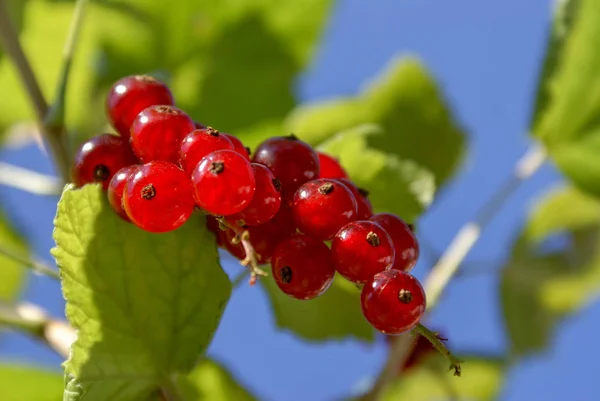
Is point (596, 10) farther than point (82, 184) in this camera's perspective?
Yes

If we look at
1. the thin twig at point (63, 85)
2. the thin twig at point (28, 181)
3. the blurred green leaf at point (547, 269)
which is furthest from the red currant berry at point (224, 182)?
the blurred green leaf at point (547, 269)

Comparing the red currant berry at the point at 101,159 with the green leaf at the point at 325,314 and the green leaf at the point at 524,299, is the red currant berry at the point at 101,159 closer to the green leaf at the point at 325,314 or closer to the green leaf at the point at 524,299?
the green leaf at the point at 325,314

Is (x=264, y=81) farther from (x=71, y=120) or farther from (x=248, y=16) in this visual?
(x=71, y=120)

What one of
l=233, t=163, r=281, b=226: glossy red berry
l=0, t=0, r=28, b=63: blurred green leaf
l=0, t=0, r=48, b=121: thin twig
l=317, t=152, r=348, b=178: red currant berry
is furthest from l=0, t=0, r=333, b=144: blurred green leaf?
l=233, t=163, r=281, b=226: glossy red berry

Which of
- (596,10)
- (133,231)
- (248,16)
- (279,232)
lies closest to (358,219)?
(279,232)

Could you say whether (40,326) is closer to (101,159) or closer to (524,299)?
(101,159)

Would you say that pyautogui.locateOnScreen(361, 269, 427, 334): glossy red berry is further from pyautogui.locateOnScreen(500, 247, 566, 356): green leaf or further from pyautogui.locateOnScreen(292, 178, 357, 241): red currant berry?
pyautogui.locateOnScreen(500, 247, 566, 356): green leaf
